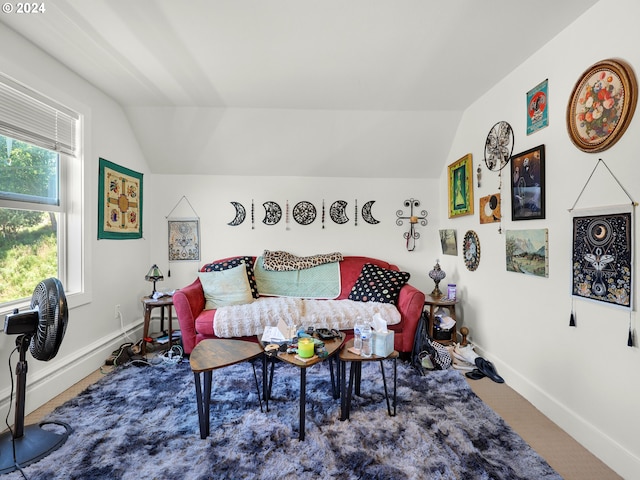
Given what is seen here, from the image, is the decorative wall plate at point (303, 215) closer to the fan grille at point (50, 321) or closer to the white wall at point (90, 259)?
the white wall at point (90, 259)

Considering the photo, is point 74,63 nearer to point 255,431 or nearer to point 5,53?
point 5,53

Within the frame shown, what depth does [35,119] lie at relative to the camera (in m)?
2.04

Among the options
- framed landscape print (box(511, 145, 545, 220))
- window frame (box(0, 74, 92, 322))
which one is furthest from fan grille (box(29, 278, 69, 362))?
framed landscape print (box(511, 145, 545, 220))

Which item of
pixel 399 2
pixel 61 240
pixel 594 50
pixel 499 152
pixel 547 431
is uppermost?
pixel 399 2

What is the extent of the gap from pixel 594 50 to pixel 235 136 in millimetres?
2946

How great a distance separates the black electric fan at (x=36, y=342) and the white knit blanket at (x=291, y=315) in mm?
1155

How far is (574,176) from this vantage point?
71.1 inches

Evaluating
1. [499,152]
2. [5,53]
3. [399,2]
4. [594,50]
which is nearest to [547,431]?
[499,152]

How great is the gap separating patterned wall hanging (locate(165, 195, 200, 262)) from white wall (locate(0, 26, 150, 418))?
318mm

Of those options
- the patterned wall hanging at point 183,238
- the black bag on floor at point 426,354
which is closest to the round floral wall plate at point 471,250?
the black bag on floor at point 426,354

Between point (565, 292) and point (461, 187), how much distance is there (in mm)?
1513

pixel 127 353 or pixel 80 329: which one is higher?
pixel 80 329

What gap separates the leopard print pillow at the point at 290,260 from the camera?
334cm

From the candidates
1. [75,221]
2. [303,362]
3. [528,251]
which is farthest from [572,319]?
[75,221]
